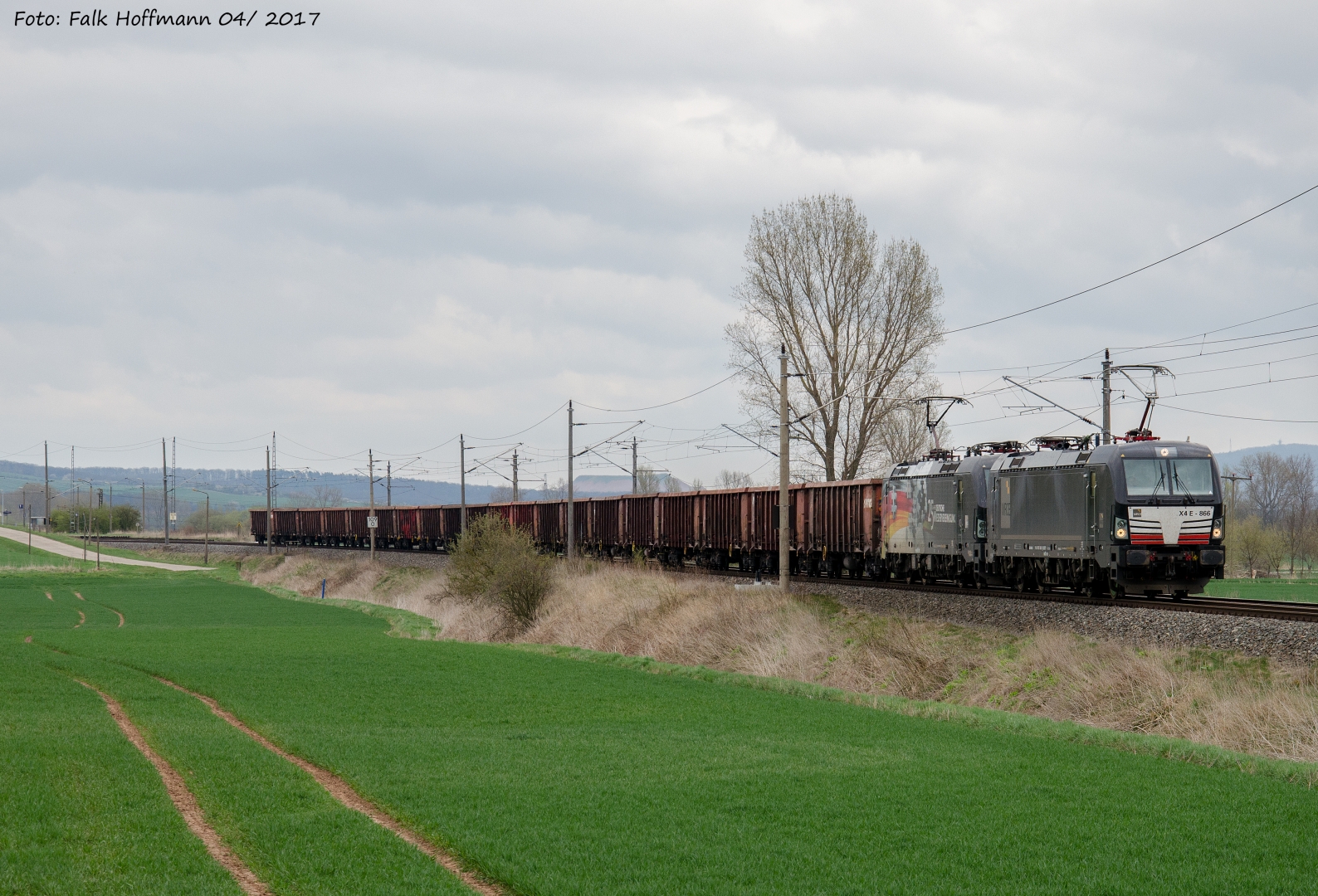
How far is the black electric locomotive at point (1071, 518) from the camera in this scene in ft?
90.3

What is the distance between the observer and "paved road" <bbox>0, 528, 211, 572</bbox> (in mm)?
102312

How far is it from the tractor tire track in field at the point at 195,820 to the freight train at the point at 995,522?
20.7 metres

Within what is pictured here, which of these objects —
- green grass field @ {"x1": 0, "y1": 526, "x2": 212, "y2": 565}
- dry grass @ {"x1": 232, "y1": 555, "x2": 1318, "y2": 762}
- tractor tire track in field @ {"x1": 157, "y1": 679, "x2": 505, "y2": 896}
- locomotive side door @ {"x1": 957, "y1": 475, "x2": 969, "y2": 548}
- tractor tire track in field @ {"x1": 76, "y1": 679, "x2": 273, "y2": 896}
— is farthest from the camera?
green grass field @ {"x1": 0, "y1": 526, "x2": 212, "y2": 565}

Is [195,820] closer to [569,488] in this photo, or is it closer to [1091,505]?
[1091,505]

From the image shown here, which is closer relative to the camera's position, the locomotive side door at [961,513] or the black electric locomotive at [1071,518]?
the black electric locomotive at [1071,518]

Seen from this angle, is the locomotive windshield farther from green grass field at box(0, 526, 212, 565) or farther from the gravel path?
green grass field at box(0, 526, 212, 565)

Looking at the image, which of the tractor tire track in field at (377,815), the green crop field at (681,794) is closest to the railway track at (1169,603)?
the green crop field at (681,794)

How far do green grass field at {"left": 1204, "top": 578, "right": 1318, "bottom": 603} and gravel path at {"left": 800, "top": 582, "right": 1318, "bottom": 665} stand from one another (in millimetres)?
27890

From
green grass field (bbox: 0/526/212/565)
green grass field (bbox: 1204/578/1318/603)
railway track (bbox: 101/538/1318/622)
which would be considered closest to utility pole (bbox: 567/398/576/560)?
railway track (bbox: 101/538/1318/622)

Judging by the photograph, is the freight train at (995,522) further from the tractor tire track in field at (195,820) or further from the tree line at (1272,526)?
the tractor tire track in field at (195,820)

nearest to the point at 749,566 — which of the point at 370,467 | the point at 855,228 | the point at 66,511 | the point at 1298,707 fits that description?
the point at 855,228

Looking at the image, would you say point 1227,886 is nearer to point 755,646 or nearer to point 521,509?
point 755,646

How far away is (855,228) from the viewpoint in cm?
5591

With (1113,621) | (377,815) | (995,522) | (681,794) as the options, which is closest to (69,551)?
(995,522)
